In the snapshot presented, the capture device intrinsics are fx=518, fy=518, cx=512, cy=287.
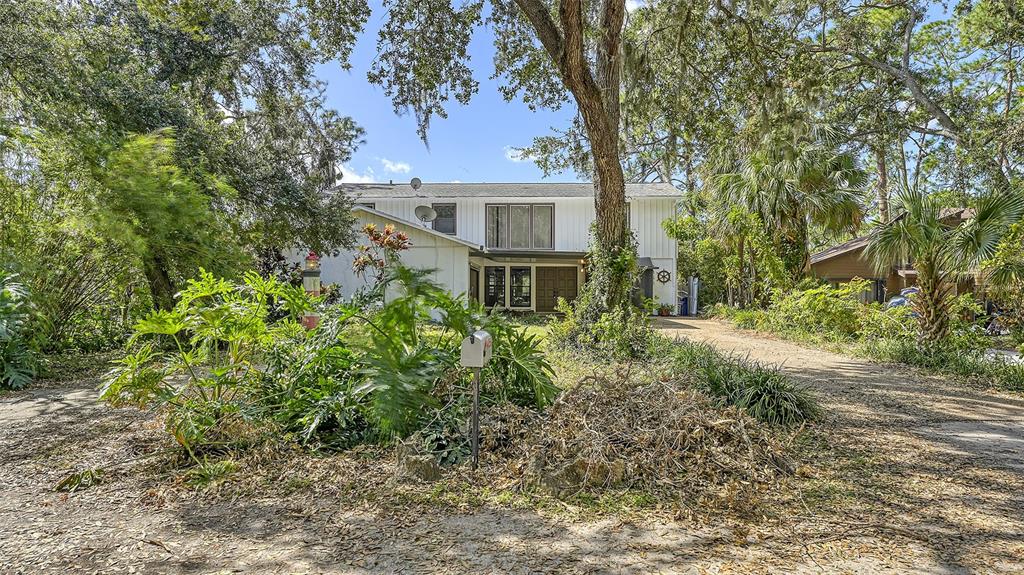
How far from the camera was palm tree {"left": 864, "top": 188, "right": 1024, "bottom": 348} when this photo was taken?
A: 22.0ft

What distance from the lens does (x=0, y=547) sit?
2.43m

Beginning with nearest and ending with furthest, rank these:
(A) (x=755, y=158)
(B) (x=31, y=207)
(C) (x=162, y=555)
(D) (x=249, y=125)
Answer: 1. (C) (x=162, y=555)
2. (B) (x=31, y=207)
3. (A) (x=755, y=158)
4. (D) (x=249, y=125)

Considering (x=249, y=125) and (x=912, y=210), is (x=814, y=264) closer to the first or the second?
(x=912, y=210)

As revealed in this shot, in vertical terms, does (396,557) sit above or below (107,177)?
below

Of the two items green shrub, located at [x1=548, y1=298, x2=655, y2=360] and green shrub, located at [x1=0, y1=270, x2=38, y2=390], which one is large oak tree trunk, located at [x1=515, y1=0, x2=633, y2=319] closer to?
green shrub, located at [x1=548, y1=298, x2=655, y2=360]

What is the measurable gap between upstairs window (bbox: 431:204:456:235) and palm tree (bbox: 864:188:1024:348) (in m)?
13.7

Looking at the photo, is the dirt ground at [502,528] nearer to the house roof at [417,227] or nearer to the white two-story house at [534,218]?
the house roof at [417,227]

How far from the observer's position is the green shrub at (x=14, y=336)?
5.60 m

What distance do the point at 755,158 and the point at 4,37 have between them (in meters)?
15.3

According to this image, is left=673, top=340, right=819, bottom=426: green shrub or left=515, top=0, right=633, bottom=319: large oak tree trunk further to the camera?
left=515, top=0, right=633, bottom=319: large oak tree trunk

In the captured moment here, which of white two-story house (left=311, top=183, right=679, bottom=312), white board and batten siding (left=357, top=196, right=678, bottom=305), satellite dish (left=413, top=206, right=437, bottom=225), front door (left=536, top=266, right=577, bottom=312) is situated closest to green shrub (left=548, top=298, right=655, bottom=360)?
satellite dish (left=413, top=206, right=437, bottom=225)

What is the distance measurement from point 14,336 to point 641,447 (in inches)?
283

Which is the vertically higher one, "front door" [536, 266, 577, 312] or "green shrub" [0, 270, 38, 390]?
"front door" [536, 266, 577, 312]

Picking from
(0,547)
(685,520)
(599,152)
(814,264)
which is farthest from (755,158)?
(0,547)
